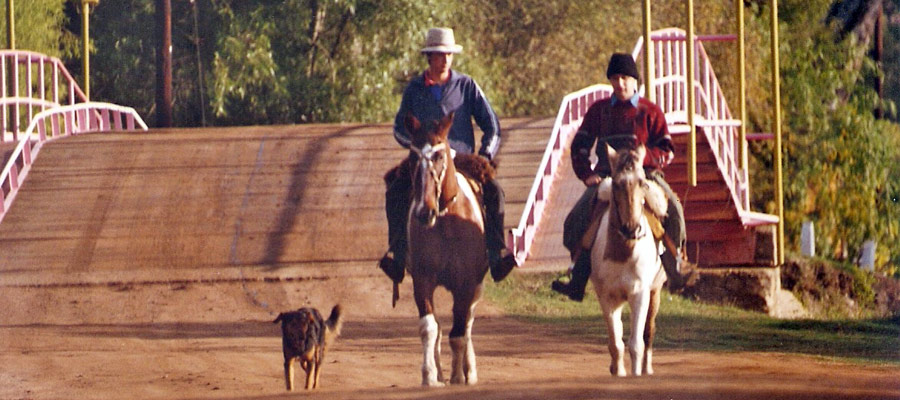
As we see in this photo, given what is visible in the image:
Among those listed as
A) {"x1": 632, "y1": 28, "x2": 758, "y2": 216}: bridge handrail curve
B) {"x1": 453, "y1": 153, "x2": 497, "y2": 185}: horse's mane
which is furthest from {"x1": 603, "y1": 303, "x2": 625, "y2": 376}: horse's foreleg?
{"x1": 632, "y1": 28, "x2": 758, "y2": 216}: bridge handrail curve

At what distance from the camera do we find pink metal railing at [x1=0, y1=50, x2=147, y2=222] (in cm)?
2404

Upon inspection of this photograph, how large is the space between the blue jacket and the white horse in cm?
106

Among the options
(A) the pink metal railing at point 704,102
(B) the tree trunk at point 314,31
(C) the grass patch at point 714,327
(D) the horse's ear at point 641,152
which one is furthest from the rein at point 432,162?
(B) the tree trunk at point 314,31

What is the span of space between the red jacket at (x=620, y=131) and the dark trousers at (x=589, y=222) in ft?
0.63

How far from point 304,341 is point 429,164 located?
168cm

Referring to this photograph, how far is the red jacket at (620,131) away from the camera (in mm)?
13516

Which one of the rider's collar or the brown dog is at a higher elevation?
the rider's collar

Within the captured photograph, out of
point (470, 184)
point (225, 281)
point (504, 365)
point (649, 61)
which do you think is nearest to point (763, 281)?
point (649, 61)

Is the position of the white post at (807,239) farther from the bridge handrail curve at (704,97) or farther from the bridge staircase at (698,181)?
the bridge handrail curve at (704,97)

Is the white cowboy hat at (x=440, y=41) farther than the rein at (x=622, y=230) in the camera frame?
Yes

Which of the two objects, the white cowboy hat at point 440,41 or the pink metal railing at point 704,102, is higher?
the white cowboy hat at point 440,41

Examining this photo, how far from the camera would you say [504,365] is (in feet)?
50.7

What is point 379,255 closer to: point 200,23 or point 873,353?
point 873,353

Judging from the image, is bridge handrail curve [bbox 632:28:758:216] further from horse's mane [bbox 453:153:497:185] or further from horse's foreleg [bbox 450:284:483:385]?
horse's foreleg [bbox 450:284:483:385]
